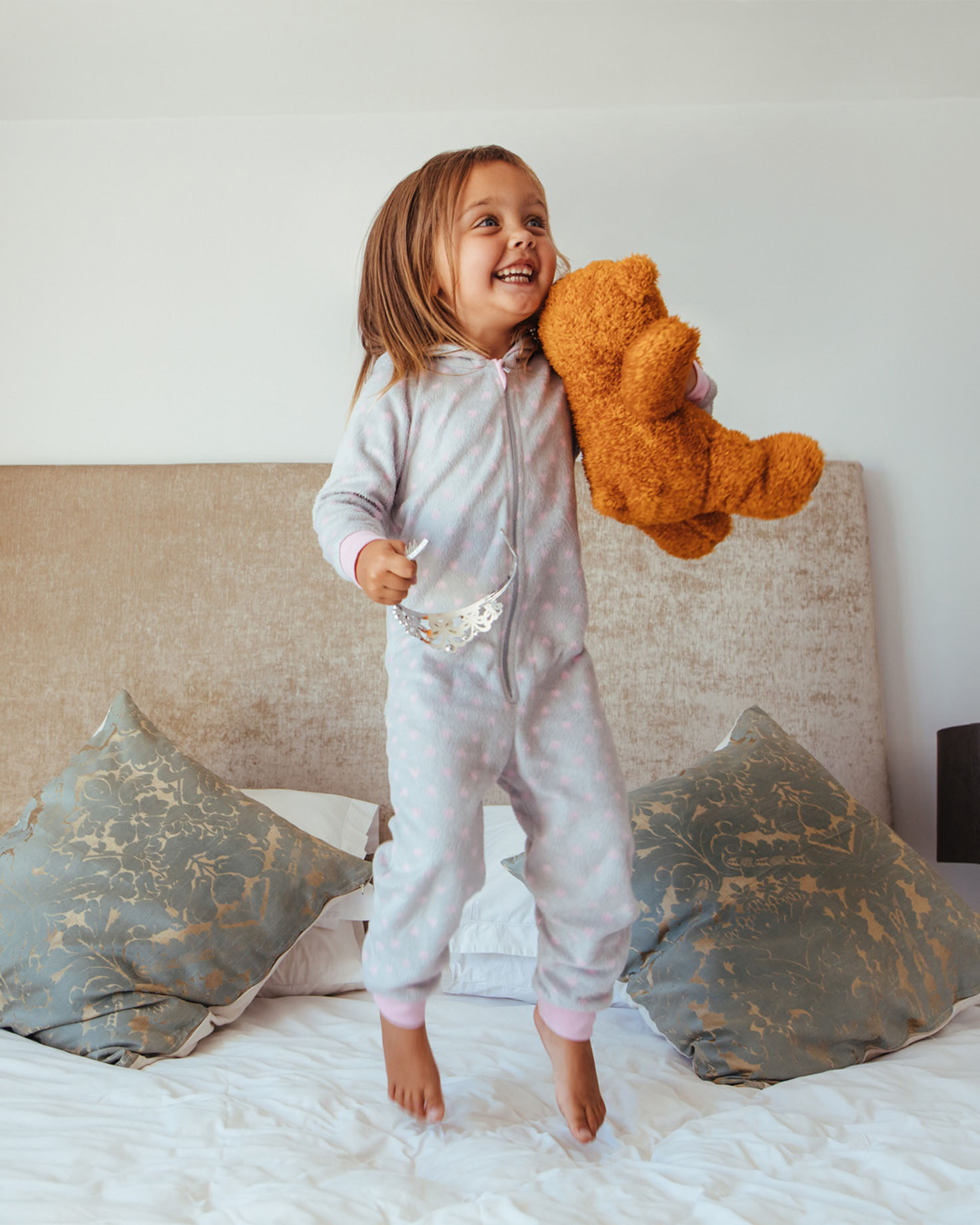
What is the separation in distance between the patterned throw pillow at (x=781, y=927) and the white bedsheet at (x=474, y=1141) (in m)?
0.05

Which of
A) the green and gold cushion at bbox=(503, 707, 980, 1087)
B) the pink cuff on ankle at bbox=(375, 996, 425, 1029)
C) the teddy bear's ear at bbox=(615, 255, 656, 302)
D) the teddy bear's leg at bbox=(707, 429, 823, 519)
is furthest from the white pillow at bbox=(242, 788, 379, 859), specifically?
the teddy bear's ear at bbox=(615, 255, 656, 302)

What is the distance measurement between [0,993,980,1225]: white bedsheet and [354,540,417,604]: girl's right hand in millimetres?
537

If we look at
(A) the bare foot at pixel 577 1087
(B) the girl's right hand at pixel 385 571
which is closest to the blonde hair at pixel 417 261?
(B) the girl's right hand at pixel 385 571

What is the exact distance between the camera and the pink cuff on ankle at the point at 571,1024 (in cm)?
102

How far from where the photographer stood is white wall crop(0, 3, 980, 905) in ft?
6.44

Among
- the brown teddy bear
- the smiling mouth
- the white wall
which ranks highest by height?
the white wall

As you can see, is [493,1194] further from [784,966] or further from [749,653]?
[749,653]

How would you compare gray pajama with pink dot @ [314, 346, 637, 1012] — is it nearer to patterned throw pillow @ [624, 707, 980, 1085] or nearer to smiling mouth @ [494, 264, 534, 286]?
smiling mouth @ [494, 264, 534, 286]

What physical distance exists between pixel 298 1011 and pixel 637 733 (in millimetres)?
809

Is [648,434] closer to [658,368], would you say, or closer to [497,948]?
[658,368]

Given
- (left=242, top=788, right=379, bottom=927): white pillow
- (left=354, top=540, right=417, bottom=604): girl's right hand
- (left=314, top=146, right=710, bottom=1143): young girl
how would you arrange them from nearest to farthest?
(left=354, top=540, right=417, bottom=604): girl's right hand
(left=314, top=146, right=710, bottom=1143): young girl
(left=242, top=788, right=379, bottom=927): white pillow

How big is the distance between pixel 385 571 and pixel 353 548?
0.07 m

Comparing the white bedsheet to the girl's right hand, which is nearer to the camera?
the white bedsheet

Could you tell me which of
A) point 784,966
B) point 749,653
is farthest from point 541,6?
point 784,966
